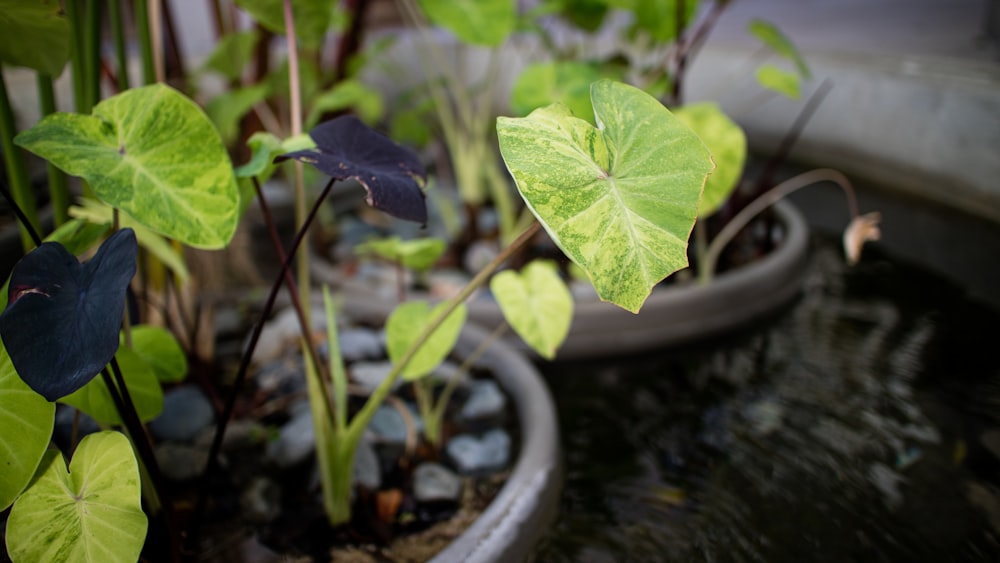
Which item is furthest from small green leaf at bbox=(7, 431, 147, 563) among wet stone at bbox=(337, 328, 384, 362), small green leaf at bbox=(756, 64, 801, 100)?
small green leaf at bbox=(756, 64, 801, 100)

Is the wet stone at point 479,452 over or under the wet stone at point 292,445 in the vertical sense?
over

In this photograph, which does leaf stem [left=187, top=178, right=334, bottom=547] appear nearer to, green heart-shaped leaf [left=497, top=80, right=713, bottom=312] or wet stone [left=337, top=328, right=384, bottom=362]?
green heart-shaped leaf [left=497, top=80, right=713, bottom=312]

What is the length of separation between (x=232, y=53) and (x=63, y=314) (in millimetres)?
967

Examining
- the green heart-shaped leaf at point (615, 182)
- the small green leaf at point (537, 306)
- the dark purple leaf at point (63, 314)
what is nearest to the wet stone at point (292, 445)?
the small green leaf at point (537, 306)

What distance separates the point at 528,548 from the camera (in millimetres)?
787

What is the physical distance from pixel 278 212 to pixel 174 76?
1.99 ft

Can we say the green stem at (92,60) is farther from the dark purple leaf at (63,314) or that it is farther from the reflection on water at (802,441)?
the reflection on water at (802,441)

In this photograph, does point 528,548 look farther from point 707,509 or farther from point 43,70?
point 43,70

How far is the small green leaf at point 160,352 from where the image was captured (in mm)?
742

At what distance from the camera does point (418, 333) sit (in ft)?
2.80

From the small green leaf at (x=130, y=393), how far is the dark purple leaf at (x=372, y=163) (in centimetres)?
26

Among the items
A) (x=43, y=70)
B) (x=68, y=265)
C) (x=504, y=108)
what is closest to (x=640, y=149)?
(x=68, y=265)

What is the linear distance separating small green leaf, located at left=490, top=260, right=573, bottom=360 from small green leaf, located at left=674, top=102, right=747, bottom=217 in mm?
353

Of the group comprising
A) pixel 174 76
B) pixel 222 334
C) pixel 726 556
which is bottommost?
pixel 222 334
